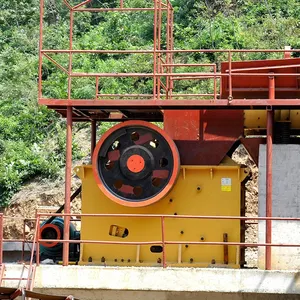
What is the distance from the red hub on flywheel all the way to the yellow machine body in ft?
0.96

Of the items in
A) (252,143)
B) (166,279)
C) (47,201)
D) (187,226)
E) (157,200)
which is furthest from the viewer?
(47,201)

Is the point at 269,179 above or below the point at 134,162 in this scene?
below

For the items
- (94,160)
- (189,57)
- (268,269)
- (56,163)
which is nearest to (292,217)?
(268,269)

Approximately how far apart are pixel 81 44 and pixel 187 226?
18.5m

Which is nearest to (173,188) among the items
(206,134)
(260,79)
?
(206,134)

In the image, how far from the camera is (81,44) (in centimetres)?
3559

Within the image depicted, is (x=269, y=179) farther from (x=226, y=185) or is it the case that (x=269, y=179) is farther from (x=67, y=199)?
(x=67, y=199)

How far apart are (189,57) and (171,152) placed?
52.0 ft

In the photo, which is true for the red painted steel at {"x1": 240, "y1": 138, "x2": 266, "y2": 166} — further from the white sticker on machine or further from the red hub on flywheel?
the red hub on flywheel

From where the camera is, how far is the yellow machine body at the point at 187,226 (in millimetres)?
18047

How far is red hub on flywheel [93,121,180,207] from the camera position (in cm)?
1811

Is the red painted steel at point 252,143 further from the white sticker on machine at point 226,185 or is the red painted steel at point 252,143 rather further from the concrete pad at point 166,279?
the concrete pad at point 166,279

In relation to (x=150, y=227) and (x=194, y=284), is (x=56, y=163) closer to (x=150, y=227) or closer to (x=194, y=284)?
(x=150, y=227)

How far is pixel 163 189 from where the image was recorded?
1795 cm
